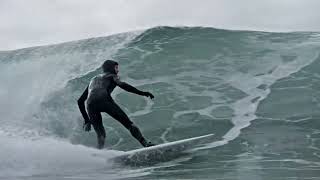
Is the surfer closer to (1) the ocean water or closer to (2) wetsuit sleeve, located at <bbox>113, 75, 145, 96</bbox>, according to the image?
(2) wetsuit sleeve, located at <bbox>113, 75, 145, 96</bbox>

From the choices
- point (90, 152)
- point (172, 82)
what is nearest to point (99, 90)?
point (90, 152)

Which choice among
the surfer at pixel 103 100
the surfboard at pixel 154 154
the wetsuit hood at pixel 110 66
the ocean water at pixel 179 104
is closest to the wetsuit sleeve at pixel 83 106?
the surfer at pixel 103 100

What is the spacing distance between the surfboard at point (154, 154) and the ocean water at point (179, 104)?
0.42ft

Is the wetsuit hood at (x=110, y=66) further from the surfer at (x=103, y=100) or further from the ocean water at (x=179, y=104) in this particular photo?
the ocean water at (x=179, y=104)

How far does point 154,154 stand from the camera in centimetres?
802

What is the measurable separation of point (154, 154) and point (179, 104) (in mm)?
4514

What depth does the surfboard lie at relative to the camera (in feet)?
25.5

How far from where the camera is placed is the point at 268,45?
1767 centimetres

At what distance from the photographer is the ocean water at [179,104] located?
7336 millimetres

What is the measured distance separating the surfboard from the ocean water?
0.42 ft

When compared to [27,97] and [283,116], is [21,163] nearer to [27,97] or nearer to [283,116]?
[283,116]

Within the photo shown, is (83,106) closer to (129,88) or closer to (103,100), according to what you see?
(103,100)

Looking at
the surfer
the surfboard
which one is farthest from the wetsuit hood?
the surfboard

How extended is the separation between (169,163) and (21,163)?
196 centimetres
